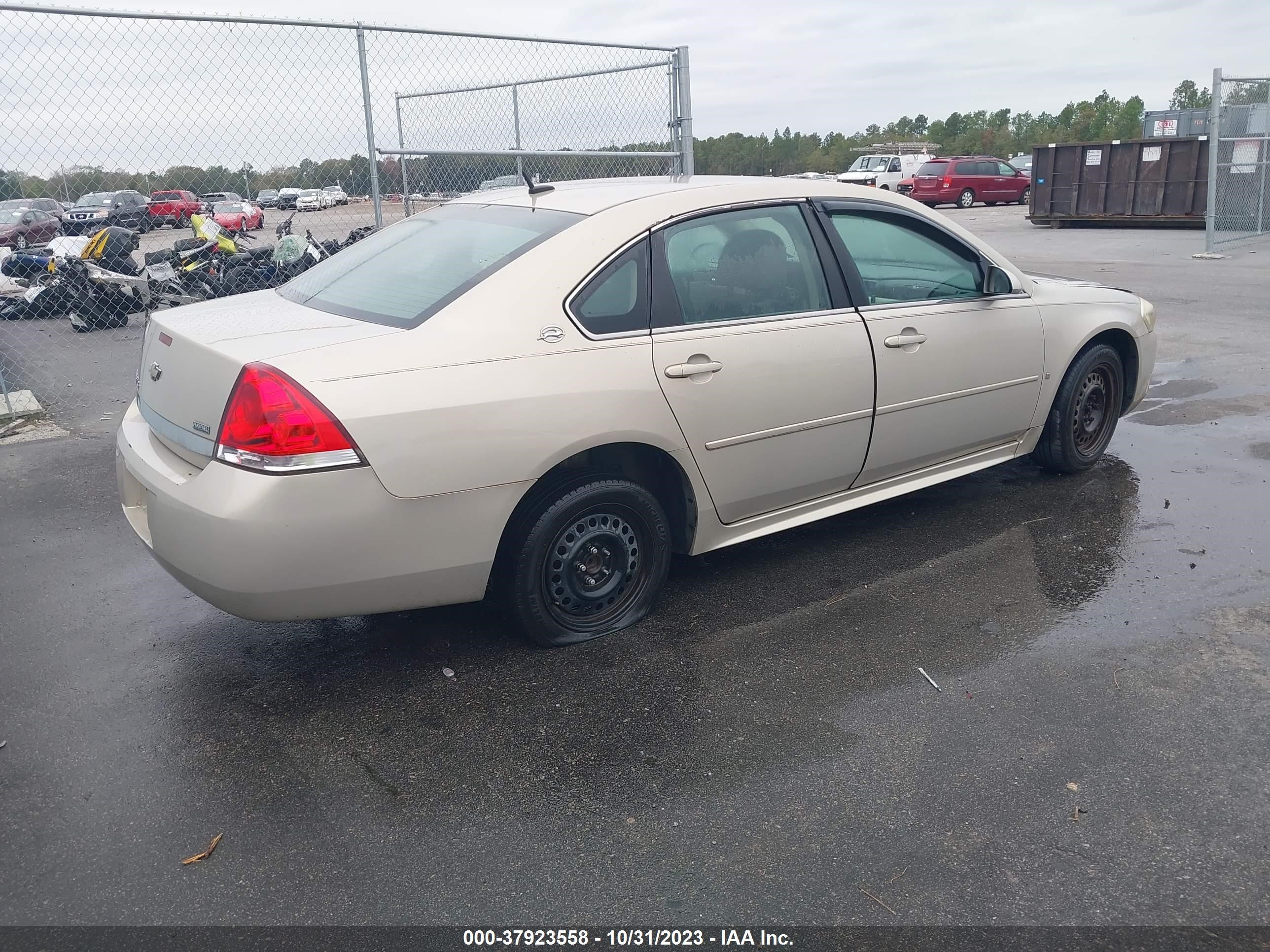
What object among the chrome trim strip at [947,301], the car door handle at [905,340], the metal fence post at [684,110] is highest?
the metal fence post at [684,110]

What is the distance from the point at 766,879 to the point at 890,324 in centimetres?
255

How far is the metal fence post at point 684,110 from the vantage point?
8.80 metres

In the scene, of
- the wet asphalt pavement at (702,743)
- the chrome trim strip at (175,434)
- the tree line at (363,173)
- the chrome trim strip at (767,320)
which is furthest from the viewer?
the tree line at (363,173)

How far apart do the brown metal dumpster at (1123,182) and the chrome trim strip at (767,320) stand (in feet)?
65.0

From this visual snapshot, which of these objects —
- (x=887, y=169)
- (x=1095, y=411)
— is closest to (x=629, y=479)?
(x=1095, y=411)

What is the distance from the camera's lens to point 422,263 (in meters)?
3.99

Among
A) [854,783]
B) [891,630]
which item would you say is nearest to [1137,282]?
[891,630]

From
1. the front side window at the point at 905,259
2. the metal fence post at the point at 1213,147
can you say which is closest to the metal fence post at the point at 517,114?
the front side window at the point at 905,259

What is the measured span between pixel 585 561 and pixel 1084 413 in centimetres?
319

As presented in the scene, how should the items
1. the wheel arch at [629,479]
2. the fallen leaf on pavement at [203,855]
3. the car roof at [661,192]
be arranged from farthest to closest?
the car roof at [661,192]
the wheel arch at [629,479]
the fallen leaf on pavement at [203,855]

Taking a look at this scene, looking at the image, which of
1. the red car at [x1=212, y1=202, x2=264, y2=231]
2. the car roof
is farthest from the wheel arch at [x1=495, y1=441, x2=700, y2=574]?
the red car at [x1=212, y1=202, x2=264, y2=231]

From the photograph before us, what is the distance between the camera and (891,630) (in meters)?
3.96

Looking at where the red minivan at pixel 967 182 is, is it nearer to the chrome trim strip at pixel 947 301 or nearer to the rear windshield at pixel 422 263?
the chrome trim strip at pixel 947 301

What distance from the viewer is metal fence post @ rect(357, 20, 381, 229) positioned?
7.11 metres
